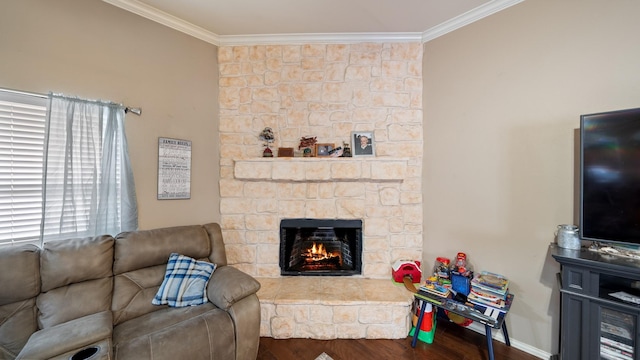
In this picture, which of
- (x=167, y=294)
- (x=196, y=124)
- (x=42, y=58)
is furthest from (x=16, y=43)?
(x=167, y=294)

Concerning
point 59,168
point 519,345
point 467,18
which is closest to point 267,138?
point 59,168

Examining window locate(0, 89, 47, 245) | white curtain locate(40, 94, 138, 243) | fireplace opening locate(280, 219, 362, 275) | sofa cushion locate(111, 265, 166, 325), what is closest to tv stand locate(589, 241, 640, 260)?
fireplace opening locate(280, 219, 362, 275)

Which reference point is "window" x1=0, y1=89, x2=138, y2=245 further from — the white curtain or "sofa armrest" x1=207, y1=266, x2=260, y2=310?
"sofa armrest" x1=207, y1=266, x2=260, y2=310

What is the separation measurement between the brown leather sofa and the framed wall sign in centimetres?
50

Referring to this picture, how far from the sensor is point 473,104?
7.34 ft

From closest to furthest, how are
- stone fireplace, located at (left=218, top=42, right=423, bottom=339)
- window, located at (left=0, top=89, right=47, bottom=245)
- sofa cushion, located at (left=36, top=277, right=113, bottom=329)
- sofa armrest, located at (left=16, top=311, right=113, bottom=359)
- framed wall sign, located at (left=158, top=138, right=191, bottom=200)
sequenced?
sofa armrest, located at (left=16, top=311, right=113, bottom=359), sofa cushion, located at (left=36, top=277, right=113, bottom=329), window, located at (left=0, top=89, right=47, bottom=245), framed wall sign, located at (left=158, top=138, right=191, bottom=200), stone fireplace, located at (left=218, top=42, right=423, bottom=339)

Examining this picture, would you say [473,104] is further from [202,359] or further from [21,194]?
[21,194]

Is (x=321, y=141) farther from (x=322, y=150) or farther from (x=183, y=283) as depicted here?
(x=183, y=283)

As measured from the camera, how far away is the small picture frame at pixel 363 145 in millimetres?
2551

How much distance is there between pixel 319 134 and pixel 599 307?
2.41m

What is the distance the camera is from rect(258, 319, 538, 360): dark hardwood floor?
187 cm

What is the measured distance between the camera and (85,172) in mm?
1856

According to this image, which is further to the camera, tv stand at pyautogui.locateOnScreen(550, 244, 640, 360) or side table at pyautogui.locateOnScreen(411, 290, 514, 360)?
side table at pyautogui.locateOnScreen(411, 290, 514, 360)

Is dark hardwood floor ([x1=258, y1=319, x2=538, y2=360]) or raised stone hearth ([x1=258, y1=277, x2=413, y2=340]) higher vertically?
raised stone hearth ([x1=258, y1=277, x2=413, y2=340])
